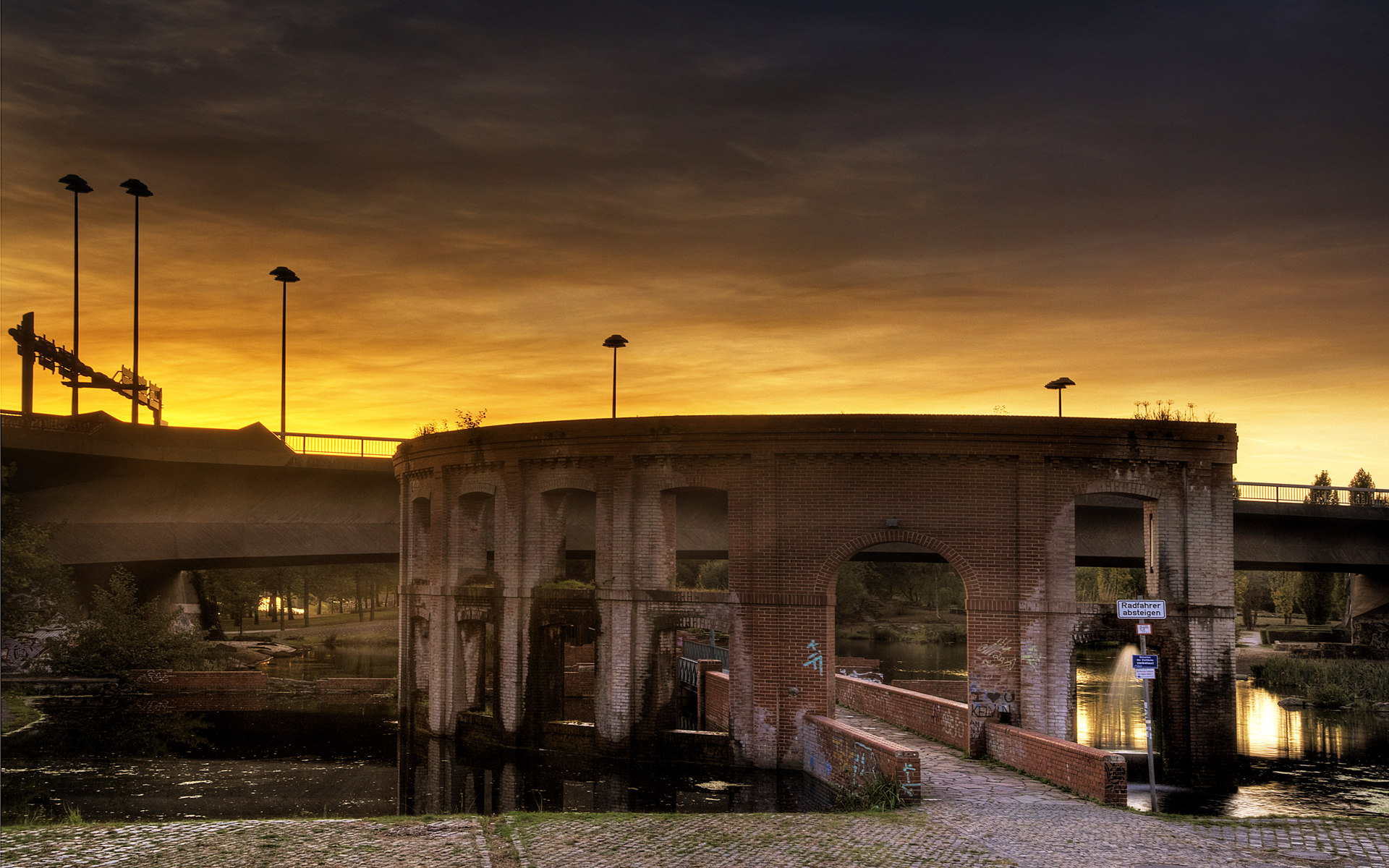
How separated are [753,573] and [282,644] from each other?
4345 cm

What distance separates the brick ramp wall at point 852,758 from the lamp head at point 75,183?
3768cm

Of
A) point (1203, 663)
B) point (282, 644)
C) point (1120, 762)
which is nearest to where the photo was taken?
point (1120, 762)

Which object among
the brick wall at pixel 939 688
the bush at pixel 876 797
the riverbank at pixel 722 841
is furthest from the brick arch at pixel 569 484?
the brick wall at pixel 939 688

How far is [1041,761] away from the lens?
58.5 feet

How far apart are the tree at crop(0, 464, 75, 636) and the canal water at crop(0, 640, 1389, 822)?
2.87m


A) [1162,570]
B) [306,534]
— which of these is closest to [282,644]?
[306,534]

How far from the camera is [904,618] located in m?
82.5

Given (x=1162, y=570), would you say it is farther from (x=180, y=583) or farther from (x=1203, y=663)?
(x=180, y=583)

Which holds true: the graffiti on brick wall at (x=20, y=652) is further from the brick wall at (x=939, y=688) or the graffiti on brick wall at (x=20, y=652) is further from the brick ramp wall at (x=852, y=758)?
the brick ramp wall at (x=852, y=758)

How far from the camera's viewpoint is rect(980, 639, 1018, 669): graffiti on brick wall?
831 inches

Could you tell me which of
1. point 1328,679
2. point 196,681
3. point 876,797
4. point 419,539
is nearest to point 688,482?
point 876,797

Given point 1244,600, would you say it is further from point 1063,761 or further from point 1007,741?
point 1063,761

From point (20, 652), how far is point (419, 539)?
17280 mm

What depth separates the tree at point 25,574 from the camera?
101ft
